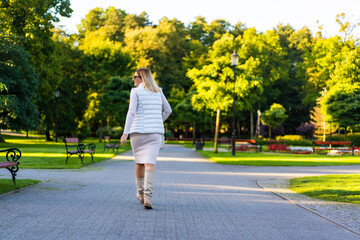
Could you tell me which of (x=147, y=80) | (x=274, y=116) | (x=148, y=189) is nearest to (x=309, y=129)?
(x=274, y=116)

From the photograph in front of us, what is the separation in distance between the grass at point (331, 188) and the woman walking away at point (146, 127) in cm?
399

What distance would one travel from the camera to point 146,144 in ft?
21.4

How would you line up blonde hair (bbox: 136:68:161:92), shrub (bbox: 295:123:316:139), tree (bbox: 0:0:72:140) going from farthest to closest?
shrub (bbox: 295:123:316:139)
tree (bbox: 0:0:72:140)
blonde hair (bbox: 136:68:161:92)

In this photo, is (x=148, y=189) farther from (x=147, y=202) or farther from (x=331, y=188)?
(x=331, y=188)

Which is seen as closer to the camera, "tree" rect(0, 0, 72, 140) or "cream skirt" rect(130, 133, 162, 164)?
"cream skirt" rect(130, 133, 162, 164)

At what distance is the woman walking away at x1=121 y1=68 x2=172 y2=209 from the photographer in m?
6.46

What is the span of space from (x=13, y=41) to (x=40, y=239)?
2736 cm

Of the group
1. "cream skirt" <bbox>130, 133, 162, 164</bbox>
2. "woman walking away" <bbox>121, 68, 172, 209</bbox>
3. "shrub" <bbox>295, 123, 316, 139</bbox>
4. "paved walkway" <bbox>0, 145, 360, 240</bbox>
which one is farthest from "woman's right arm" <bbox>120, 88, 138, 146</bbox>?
"shrub" <bbox>295, 123, 316, 139</bbox>

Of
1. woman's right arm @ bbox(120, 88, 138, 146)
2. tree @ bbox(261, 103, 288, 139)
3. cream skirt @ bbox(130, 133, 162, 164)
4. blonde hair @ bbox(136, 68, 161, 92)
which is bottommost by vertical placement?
cream skirt @ bbox(130, 133, 162, 164)

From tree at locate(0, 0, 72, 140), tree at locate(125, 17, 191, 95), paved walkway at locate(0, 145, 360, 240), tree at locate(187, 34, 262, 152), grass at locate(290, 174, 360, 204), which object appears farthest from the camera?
tree at locate(125, 17, 191, 95)

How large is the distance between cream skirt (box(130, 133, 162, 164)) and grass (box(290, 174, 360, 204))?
400cm

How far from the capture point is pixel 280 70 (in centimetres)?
5888

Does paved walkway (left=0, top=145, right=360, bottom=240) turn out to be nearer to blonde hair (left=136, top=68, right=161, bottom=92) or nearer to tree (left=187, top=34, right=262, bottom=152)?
blonde hair (left=136, top=68, right=161, bottom=92)

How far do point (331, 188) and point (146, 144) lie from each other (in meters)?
5.17
